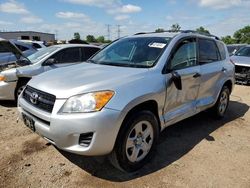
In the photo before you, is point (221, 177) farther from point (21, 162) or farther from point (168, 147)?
point (21, 162)

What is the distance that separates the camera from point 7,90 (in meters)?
6.56

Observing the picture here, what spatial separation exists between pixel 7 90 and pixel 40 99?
355cm

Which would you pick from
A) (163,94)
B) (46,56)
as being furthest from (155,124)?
(46,56)

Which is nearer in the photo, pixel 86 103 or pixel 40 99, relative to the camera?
pixel 86 103

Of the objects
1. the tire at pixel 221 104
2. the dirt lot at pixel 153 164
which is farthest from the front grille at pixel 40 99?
the tire at pixel 221 104

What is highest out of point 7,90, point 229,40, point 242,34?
point 242,34

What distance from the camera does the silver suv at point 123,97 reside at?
10.2 ft

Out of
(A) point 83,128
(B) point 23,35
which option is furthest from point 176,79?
(B) point 23,35

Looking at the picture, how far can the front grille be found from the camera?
3279 mm

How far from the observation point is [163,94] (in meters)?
3.82

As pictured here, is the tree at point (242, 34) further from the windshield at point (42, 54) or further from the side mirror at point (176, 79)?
the side mirror at point (176, 79)

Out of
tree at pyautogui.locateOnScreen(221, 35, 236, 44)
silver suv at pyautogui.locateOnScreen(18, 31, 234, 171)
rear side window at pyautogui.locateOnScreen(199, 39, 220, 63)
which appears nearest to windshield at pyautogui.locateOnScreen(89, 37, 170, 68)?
silver suv at pyautogui.locateOnScreen(18, 31, 234, 171)

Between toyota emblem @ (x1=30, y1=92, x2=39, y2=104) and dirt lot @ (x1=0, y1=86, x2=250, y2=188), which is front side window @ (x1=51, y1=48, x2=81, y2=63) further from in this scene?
toyota emblem @ (x1=30, y1=92, x2=39, y2=104)

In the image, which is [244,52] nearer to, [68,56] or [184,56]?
[68,56]
